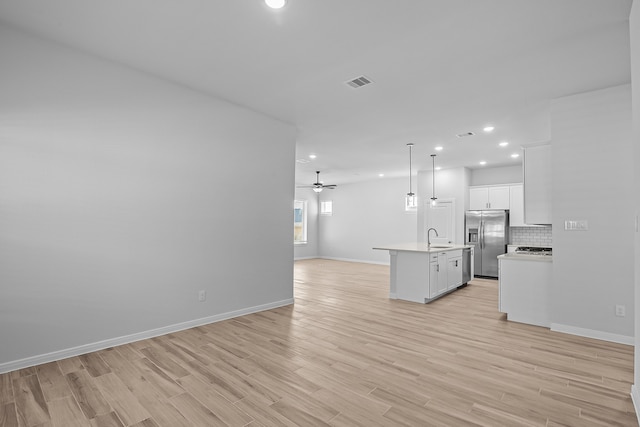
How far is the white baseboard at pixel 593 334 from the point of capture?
3543 millimetres

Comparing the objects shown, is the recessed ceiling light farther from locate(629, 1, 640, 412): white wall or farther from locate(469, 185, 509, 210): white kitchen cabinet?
locate(469, 185, 509, 210): white kitchen cabinet

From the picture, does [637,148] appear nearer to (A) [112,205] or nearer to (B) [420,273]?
(B) [420,273]

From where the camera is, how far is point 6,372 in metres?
2.71

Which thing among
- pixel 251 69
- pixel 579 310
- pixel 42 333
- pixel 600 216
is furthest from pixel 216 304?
pixel 600 216

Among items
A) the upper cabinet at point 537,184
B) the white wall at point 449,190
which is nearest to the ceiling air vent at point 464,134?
the upper cabinet at point 537,184

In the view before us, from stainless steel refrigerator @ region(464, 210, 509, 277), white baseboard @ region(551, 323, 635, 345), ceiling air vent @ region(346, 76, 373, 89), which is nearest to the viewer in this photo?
white baseboard @ region(551, 323, 635, 345)

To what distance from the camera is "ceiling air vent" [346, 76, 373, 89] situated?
365 cm

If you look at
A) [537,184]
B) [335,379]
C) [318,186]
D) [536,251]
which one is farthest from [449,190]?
[335,379]

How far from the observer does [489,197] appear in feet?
27.3

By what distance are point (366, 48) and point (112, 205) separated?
2.96 meters

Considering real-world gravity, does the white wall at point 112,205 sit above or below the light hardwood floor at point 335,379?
above

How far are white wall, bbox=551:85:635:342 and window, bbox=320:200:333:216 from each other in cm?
898

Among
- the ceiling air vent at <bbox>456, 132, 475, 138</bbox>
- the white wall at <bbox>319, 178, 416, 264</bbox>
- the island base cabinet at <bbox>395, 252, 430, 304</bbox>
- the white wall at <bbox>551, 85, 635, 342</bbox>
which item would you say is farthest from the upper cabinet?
the white wall at <bbox>319, 178, 416, 264</bbox>

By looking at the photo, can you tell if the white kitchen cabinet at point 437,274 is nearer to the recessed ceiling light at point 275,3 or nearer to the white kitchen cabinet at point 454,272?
the white kitchen cabinet at point 454,272
